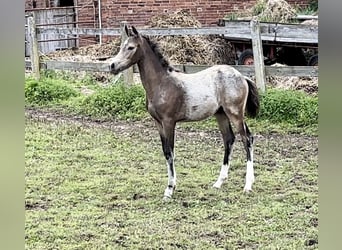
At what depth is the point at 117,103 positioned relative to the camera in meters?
3.38

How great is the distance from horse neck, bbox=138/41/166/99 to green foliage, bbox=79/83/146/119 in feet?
3.61

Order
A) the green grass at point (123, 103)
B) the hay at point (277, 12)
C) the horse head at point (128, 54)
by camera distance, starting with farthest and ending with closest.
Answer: the hay at point (277, 12)
the green grass at point (123, 103)
the horse head at point (128, 54)

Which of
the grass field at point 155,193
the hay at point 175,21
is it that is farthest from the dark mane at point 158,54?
the hay at point 175,21

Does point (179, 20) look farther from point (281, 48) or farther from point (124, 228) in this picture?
point (124, 228)

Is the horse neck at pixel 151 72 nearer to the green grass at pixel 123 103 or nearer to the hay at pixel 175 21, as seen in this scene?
the green grass at pixel 123 103

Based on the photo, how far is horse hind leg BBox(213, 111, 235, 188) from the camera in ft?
7.49

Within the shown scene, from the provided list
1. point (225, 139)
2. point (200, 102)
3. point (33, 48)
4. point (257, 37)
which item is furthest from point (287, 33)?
point (33, 48)

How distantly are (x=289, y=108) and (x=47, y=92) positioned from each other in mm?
1704

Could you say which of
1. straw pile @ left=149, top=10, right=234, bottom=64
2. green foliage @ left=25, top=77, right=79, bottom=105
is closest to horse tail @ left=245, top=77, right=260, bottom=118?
green foliage @ left=25, top=77, right=79, bottom=105

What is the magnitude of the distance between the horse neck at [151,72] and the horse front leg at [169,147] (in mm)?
138

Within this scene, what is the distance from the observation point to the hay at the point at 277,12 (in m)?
4.56

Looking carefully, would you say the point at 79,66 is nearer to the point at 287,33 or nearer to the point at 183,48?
the point at 183,48
